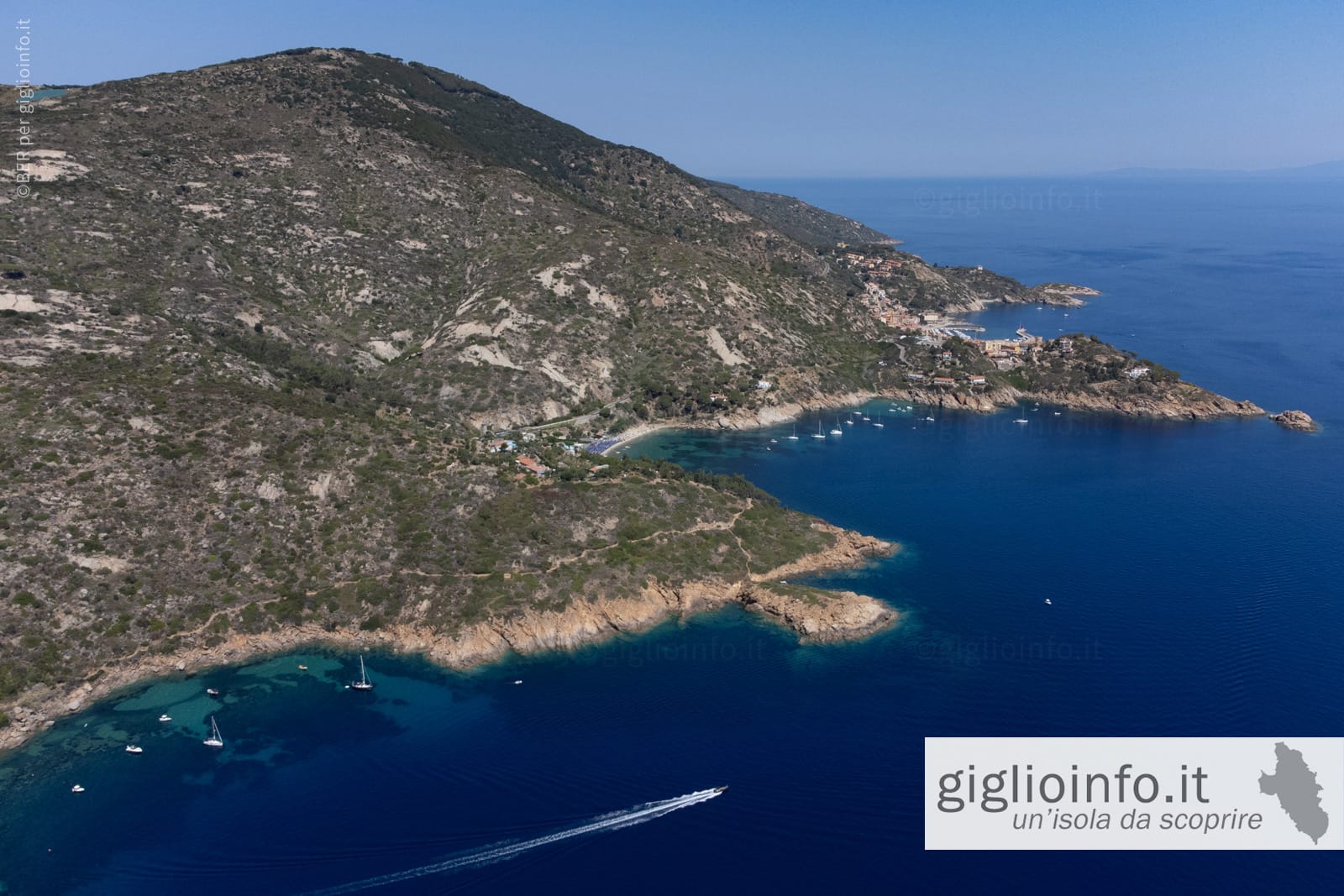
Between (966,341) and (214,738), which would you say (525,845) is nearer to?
(214,738)

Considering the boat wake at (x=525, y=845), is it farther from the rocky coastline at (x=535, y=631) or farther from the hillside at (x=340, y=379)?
the hillside at (x=340, y=379)

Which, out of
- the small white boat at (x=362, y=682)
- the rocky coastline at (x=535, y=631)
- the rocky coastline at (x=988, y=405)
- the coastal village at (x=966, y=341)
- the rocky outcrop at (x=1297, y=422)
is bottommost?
the small white boat at (x=362, y=682)

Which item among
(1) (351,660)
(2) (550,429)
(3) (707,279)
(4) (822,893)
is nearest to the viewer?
(4) (822,893)

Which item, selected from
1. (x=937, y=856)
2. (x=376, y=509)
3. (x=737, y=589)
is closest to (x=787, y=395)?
(x=737, y=589)

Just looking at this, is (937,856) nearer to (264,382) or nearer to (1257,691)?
(1257,691)

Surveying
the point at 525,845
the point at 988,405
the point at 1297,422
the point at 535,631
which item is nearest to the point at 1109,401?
the point at 988,405

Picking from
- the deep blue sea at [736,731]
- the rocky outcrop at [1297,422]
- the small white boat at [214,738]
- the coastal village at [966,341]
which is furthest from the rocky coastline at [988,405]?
the small white boat at [214,738]
